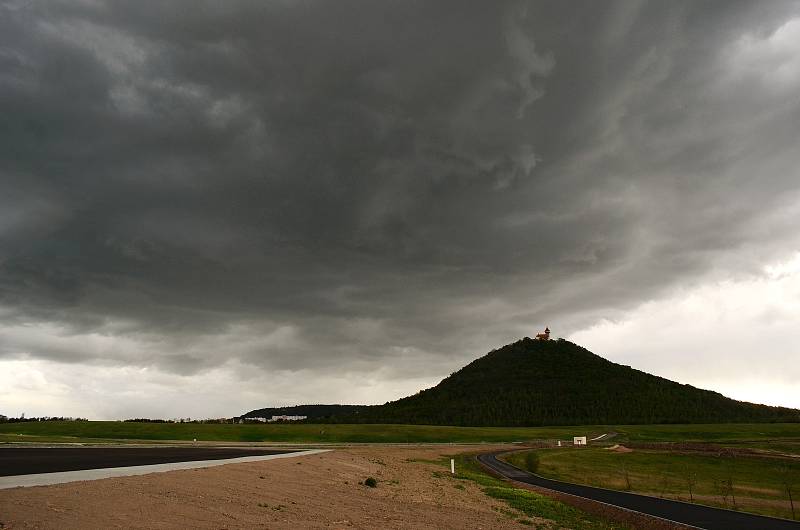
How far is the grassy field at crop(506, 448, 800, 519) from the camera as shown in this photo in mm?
53125

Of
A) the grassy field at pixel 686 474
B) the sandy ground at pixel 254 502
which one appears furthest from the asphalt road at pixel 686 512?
the sandy ground at pixel 254 502

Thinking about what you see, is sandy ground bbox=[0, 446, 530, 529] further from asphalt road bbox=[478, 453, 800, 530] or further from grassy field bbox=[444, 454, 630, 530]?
asphalt road bbox=[478, 453, 800, 530]

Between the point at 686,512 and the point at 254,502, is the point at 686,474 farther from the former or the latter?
the point at 254,502

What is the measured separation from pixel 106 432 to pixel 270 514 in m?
123

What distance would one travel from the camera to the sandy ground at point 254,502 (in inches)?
715

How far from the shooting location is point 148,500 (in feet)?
69.9

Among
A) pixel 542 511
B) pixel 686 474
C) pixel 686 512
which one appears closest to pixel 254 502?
pixel 542 511

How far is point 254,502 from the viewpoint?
81.7 ft

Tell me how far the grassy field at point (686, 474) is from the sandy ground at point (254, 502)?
24815 mm

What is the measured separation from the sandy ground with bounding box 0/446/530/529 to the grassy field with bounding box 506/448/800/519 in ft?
81.4

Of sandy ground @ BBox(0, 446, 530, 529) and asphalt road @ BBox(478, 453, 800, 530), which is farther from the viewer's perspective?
asphalt road @ BBox(478, 453, 800, 530)

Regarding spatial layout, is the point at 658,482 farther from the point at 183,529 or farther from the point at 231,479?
the point at 183,529

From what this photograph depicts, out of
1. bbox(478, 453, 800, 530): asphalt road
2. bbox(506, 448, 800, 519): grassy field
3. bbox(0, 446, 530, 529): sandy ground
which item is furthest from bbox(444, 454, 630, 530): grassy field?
bbox(506, 448, 800, 519): grassy field

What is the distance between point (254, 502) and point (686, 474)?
2643 inches
